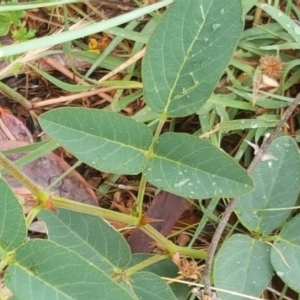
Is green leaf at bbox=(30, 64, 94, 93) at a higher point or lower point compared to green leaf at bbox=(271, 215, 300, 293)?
higher

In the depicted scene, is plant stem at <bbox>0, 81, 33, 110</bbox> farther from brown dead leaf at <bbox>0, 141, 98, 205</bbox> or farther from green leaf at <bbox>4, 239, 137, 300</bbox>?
green leaf at <bbox>4, 239, 137, 300</bbox>

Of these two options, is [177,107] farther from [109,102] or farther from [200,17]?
[109,102]

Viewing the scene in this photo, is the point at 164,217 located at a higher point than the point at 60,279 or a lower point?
lower

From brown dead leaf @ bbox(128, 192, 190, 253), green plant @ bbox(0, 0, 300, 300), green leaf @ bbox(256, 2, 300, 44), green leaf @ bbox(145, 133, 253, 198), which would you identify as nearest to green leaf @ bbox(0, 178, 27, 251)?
green plant @ bbox(0, 0, 300, 300)

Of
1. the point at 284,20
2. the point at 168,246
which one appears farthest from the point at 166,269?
the point at 284,20

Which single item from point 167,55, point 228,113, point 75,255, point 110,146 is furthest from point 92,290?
point 228,113

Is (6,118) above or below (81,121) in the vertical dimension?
below

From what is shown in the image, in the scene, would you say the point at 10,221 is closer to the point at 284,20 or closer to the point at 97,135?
the point at 97,135
